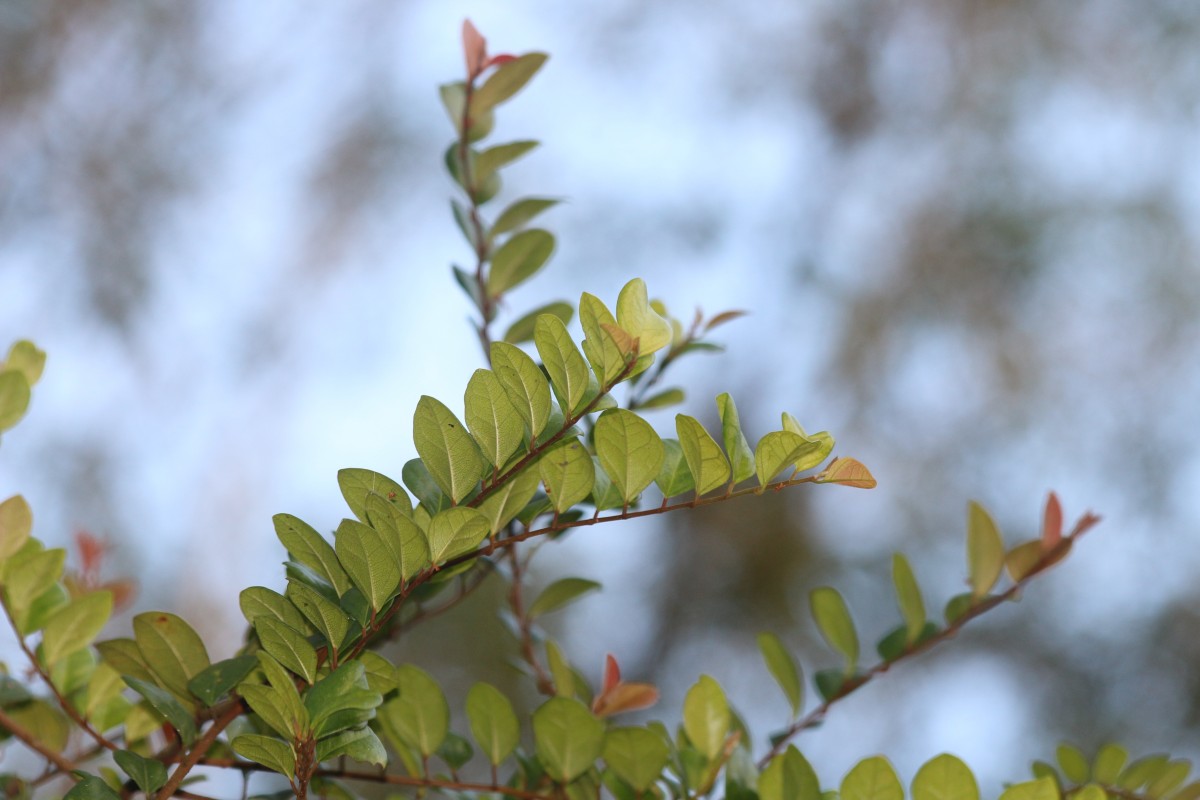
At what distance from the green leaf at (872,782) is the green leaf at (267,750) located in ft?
0.57

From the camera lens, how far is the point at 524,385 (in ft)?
0.91

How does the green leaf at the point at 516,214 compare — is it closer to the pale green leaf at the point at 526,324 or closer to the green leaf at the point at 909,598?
the pale green leaf at the point at 526,324

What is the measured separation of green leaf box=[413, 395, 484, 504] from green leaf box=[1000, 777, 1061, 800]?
200mm

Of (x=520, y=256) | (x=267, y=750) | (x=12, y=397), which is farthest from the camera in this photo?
(x=520, y=256)

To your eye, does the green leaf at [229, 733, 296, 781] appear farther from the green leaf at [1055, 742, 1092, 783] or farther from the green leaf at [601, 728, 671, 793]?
the green leaf at [1055, 742, 1092, 783]

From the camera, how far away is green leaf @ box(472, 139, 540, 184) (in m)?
0.47

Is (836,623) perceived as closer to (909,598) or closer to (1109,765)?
(909,598)

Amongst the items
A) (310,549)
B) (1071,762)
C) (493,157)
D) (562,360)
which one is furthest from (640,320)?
(1071,762)

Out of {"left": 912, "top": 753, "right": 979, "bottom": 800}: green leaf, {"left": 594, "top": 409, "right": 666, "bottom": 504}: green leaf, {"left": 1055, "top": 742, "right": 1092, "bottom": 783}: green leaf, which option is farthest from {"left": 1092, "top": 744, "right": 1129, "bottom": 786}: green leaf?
{"left": 594, "top": 409, "right": 666, "bottom": 504}: green leaf

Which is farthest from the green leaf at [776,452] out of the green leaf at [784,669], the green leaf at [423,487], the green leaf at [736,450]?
the green leaf at [784,669]

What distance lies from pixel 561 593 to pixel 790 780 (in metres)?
0.19

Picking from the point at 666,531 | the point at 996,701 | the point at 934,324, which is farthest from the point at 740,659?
the point at 934,324

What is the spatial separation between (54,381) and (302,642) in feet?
10.5

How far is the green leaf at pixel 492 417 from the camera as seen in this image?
0.28 m
